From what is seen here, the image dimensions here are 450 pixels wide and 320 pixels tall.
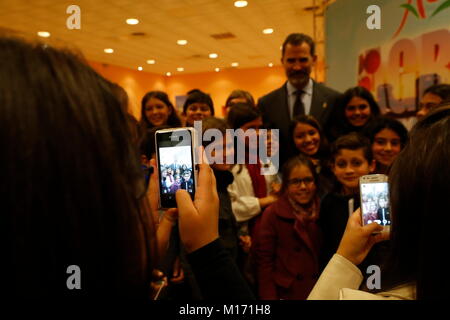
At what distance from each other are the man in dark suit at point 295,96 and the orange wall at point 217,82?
7784 millimetres

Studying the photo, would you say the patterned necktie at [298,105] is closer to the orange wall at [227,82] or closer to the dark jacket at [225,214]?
the dark jacket at [225,214]

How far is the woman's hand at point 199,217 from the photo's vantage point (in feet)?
2.02

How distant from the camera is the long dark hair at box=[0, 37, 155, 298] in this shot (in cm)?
33

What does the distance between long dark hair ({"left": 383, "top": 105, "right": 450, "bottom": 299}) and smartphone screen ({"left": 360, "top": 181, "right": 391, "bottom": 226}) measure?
16.9 inches

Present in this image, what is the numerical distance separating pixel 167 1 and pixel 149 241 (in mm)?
4546

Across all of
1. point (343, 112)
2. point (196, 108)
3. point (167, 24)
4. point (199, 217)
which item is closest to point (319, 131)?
point (343, 112)

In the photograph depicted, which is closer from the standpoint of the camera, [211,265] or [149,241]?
[149,241]

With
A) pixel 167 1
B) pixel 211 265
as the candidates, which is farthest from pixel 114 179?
pixel 167 1

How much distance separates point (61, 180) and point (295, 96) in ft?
7.46

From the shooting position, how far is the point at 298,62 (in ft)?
7.66

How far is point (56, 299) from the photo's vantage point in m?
0.36

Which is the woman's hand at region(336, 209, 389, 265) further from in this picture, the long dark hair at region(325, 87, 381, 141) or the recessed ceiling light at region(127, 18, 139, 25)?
the recessed ceiling light at region(127, 18, 139, 25)

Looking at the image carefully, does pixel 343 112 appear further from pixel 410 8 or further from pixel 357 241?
pixel 357 241
